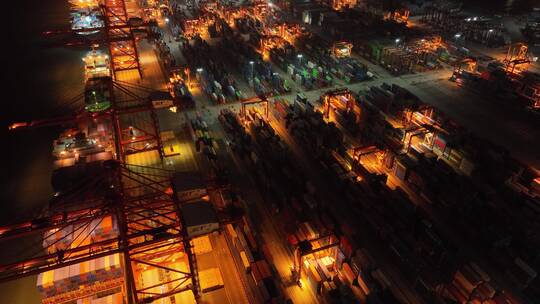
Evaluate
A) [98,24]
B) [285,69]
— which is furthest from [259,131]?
[98,24]

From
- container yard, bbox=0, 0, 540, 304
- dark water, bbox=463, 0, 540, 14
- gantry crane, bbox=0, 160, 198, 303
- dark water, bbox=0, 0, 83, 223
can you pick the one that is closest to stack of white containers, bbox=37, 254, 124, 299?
container yard, bbox=0, 0, 540, 304

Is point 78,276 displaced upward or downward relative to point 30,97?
downward

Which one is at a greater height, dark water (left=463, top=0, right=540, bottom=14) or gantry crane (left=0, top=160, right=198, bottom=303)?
dark water (left=463, top=0, right=540, bottom=14)

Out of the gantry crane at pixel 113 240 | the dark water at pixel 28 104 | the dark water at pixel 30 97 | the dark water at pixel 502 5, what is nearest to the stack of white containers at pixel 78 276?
the gantry crane at pixel 113 240

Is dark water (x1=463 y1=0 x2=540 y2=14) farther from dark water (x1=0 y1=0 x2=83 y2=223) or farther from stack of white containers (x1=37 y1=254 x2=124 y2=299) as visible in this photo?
stack of white containers (x1=37 y1=254 x2=124 y2=299)

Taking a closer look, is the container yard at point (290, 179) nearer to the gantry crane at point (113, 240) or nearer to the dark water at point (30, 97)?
the gantry crane at point (113, 240)

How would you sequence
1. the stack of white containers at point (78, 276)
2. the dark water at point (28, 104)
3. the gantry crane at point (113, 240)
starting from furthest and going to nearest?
the dark water at point (28, 104) < the stack of white containers at point (78, 276) < the gantry crane at point (113, 240)

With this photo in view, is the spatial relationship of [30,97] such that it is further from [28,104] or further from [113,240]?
[113,240]

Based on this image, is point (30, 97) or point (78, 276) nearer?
point (78, 276)

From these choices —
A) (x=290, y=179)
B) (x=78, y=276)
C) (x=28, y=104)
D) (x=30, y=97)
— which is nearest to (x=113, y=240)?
(x=78, y=276)
